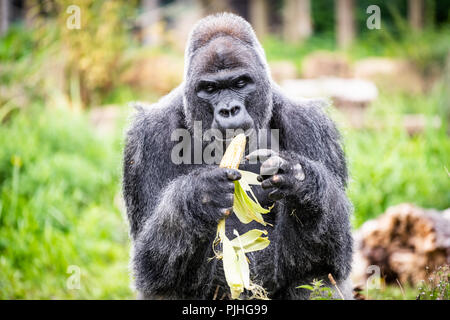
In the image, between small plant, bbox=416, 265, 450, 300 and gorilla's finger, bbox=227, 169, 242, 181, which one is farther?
small plant, bbox=416, 265, 450, 300

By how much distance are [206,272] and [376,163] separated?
5.07m

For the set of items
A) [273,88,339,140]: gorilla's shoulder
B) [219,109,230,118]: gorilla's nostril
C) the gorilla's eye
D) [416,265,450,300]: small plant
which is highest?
the gorilla's eye

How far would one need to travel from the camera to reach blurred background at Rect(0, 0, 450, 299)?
634 cm

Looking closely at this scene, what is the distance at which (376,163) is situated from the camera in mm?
8492

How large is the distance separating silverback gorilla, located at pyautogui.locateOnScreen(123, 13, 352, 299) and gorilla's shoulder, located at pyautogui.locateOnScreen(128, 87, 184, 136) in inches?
0.4

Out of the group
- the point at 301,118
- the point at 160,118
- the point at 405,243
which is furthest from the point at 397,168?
the point at 160,118

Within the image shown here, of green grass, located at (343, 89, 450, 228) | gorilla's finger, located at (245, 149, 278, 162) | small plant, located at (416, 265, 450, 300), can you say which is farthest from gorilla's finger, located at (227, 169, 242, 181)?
green grass, located at (343, 89, 450, 228)

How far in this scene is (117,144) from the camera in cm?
957

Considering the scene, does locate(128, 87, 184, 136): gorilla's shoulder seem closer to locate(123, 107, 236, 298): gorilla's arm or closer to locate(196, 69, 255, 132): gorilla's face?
locate(123, 107, 236, 298): gorilla's arm

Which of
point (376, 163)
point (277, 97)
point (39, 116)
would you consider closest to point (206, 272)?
point (277, 97)

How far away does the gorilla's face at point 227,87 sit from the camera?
13.1 feet

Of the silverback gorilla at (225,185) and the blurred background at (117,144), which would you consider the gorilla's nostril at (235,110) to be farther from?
the blurred background at (117,144)

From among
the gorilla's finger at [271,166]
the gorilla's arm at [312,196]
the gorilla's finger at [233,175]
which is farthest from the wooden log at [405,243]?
the gorilla's finger at [233,175]

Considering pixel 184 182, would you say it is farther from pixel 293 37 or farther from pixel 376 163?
pixel 293 37
